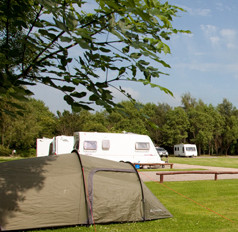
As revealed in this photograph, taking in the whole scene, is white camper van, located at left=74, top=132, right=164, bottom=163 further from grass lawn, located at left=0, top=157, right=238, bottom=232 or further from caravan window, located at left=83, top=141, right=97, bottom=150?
grass lawn, located at left=0, top=157, right=238, bottom=232

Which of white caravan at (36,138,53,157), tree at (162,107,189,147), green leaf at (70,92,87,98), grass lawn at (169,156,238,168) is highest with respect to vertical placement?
tree at (162,107,189,147)

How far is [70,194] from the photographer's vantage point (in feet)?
20.3

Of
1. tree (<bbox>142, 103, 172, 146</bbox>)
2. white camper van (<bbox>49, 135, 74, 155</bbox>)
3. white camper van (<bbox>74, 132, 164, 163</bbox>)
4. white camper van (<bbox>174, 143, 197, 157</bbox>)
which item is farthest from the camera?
tree (<bbox>142, 103, 172, 146</bbox>)

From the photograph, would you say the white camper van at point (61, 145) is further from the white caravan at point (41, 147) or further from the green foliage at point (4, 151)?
the green foliage at point (4, 151)

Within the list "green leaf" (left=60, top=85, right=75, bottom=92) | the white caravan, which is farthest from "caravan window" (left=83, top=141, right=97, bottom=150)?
"green leaf" (left=60, top=85, right=75, bottom=92)

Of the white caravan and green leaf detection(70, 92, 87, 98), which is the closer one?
green leaf detection(70, 92, 87, 98)

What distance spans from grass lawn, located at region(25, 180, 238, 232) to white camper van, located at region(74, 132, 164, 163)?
267 inches

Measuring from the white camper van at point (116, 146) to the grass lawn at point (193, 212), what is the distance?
22.3ft

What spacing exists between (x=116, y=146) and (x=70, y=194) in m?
12.9

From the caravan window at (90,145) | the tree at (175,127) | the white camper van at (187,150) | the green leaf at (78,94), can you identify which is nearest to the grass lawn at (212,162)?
the white camper van at (187,150)

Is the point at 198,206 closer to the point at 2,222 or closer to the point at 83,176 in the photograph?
the point at 83,176

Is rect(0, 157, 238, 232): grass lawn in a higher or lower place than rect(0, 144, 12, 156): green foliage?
lower

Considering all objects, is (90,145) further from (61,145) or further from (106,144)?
(61,145)

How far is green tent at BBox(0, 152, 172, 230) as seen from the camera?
577 cm
